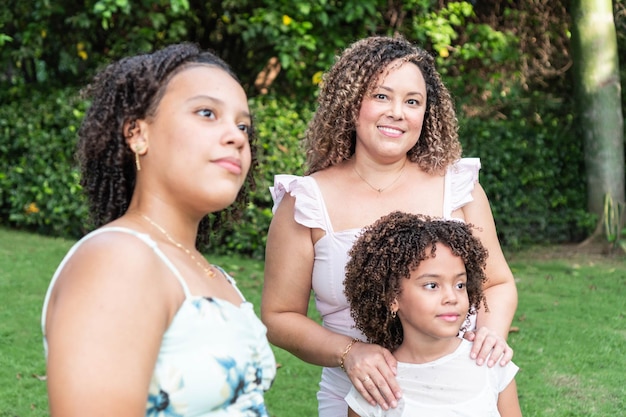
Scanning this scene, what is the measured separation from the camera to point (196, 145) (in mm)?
1769

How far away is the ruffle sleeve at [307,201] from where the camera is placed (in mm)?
A: 3018

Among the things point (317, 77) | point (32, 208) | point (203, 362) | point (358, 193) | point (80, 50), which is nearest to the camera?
point (203, 362)

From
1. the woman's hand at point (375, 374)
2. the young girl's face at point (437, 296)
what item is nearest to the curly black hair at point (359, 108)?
the young girl's face at point (437, 296)

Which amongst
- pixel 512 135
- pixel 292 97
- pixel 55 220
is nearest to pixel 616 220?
pixel 512 135

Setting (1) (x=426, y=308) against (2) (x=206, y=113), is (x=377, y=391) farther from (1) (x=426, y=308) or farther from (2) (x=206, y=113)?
(2) (x=206, y=113)

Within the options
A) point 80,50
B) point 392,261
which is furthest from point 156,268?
point 80,50

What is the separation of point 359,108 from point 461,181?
466 millimetres

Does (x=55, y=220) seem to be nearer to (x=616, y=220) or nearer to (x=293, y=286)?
(x=616, y=220)

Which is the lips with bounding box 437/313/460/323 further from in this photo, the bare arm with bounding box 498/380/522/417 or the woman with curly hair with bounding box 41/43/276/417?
the woman with curly hair with bounding box 41/43/276/417

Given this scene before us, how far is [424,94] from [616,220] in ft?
23.5

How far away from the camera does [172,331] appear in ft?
5.36

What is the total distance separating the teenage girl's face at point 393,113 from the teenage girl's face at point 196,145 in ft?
3.97

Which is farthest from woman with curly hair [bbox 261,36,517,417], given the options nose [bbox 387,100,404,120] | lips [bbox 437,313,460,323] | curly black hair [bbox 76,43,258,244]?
curly black hair [bbox 76,43,258,244]

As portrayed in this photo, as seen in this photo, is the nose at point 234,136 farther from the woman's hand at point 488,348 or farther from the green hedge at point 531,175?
the green hedge at point 531,175
